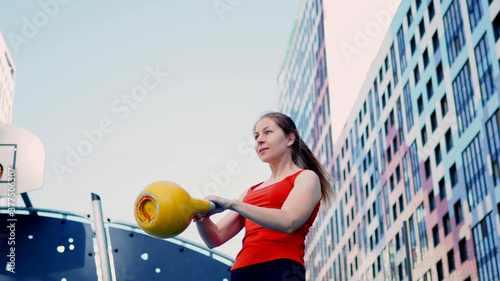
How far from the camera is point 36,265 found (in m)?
6.82

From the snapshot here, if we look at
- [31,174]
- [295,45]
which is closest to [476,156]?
[31,174]

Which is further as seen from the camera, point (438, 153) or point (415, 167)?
point (415, 167)

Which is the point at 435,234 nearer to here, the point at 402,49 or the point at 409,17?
the point at 402,49

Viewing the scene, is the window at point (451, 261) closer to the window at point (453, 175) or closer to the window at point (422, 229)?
the window at point (422, 229)

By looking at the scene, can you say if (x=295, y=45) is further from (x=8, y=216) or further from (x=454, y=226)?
(x=8, y=216)

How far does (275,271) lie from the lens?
3.08 meters

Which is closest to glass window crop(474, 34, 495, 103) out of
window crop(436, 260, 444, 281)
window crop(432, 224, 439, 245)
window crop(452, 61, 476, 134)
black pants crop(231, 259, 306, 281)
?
window crop(452, 61, 476, 134)

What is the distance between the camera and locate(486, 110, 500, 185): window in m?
32.9

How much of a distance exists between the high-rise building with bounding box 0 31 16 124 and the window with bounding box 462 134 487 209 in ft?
179

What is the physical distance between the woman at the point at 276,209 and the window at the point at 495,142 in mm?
31436

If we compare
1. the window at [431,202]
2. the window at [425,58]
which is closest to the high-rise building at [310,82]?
the window at [425,58]

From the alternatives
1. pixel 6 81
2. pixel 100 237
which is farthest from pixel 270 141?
pixel 6 81

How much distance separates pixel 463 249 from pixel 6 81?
202 feet

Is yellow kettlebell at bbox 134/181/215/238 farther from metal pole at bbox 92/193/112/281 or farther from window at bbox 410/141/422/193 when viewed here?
window at bbox 410/141/422/193
